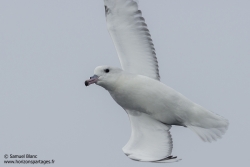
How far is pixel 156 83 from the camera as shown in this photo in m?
14.7

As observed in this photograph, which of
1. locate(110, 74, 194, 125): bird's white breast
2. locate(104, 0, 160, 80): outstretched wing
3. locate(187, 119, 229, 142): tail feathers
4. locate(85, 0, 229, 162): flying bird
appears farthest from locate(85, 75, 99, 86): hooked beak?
locate(187, 119, 229, 142): tail feathers

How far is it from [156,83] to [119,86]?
68 cm

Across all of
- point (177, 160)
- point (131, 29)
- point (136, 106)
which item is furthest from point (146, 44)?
point (177, 160)

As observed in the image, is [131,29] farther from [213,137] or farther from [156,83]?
[213,137]

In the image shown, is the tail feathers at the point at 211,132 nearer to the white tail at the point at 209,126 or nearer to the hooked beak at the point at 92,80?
the white tail at the point at 209,126

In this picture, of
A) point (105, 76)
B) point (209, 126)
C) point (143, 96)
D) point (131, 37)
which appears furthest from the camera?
point (131, 37)

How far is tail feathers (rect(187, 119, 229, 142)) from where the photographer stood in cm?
1491

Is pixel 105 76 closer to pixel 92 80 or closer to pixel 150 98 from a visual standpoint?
pixel 92 80

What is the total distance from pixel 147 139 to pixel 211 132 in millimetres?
1194

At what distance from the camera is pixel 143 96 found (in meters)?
14.5

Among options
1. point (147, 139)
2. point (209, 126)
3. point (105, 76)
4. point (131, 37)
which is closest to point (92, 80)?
point (105, 76)

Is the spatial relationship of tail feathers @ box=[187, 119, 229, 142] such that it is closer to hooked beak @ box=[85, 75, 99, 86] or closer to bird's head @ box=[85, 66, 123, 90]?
bird's head @ box=[85, 66, 123, 90]

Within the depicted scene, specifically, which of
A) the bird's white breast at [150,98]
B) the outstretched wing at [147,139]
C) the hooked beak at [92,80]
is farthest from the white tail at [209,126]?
the hooked beak at [92,80]

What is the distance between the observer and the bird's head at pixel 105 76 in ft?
47.8
